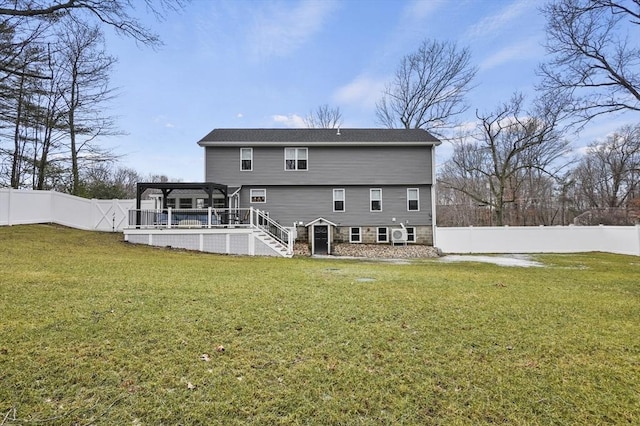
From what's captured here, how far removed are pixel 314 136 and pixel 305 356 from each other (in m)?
17.2

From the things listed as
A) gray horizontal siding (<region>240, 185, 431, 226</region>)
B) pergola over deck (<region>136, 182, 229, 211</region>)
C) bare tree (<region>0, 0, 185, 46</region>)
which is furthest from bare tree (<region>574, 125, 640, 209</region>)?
bare tree (<region>0, 0, 185, 46</region>)

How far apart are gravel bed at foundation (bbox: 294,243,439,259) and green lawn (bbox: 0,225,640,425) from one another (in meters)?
10.8

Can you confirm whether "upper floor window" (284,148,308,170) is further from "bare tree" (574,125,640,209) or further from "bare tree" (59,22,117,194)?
"bare tree" (574,125,640,209)

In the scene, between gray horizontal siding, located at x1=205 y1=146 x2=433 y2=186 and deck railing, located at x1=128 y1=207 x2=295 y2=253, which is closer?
deck railing, located at x1=128 y1=207 x2=295 y2=253

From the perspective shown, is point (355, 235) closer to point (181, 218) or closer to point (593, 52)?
point (181, 218)

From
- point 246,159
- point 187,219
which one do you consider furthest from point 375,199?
point 187,219

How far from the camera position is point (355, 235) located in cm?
1903

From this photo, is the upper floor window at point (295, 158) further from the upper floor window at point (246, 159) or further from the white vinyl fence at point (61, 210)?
the white vinyl fence at point (61, 210)

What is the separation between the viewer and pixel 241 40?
14.2 m

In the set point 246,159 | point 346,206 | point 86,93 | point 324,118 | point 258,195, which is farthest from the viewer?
point 324,118

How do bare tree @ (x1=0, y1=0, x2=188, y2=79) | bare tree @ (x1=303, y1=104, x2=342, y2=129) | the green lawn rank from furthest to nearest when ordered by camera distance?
bare tree @ (x1=303, y1=104, x2=342, y2=129) → bare tree @ (x1=0, y1=0, x2=188, y2=79) → the green lawn

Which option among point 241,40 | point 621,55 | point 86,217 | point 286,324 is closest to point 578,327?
point 286,324

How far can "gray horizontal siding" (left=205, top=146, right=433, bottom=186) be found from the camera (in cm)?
→ 1834

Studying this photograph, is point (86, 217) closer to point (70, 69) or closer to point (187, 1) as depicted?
point (70, 69)
